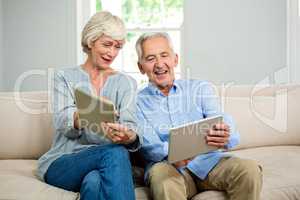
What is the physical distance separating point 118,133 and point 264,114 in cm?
109

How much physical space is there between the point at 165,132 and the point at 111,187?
1.43ft

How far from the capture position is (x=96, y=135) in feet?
6.27

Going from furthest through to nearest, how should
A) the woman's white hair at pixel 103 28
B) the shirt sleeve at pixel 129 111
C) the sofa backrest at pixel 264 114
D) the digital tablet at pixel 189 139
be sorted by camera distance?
the sofa backrest at pixel 264 114, the woman's white hair at pixel 103 28, the shirt sleeve at pixel 129 111, the digital tablet at pixel 189 139

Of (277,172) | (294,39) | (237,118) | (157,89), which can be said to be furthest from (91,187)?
(294,39)

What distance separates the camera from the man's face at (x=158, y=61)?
2.05 meters

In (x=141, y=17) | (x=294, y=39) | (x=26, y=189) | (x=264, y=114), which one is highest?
(x=141, y=17)

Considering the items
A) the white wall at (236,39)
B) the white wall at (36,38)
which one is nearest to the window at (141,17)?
the white wall at (236,39)

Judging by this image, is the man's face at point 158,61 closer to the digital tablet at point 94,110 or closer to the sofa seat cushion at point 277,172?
the digital tablet at point 94,110

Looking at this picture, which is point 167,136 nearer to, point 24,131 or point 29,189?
point 29,189

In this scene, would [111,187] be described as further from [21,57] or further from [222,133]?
[21,57]

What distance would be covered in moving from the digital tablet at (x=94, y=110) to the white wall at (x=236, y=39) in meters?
2.15

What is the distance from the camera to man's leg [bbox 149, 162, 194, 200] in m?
1.70

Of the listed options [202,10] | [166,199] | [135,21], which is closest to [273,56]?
[202,10]

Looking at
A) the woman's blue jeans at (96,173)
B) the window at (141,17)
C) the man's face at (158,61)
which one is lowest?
the woman's blue jeans at (96,173)
